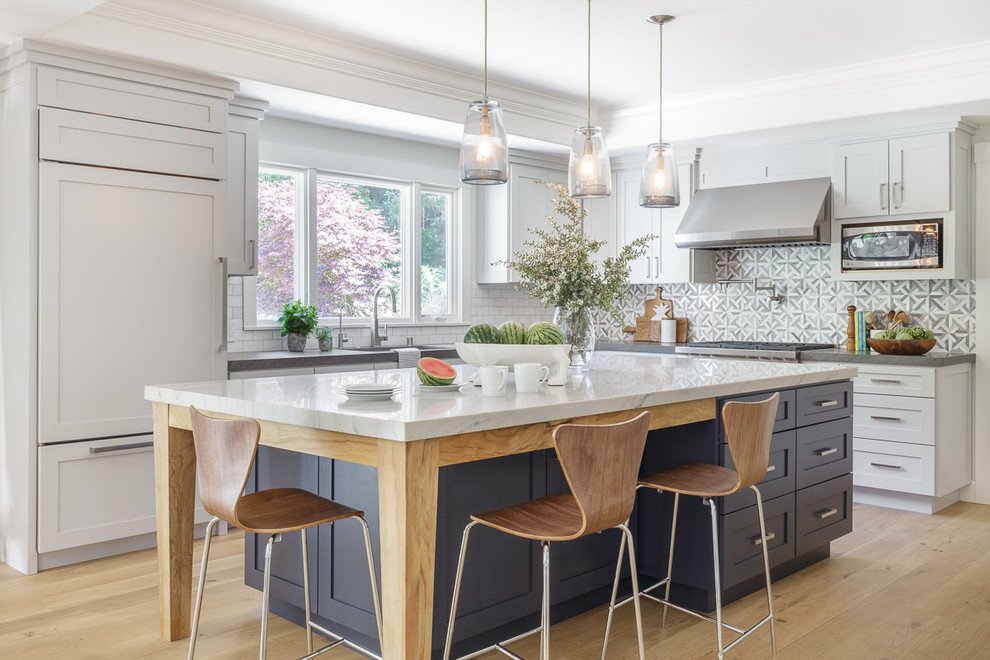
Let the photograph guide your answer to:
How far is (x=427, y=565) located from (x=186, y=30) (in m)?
3.10

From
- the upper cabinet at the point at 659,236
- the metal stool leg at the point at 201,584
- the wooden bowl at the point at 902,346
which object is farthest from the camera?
the upper cabinet at the point at 659,236

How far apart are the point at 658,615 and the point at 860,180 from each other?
136 inches

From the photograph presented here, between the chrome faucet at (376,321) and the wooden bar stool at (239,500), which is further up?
the chrome faucet at (376,321)

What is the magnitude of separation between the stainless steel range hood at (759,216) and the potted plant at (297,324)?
2709 mm

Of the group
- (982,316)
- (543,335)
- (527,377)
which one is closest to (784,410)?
(543,335)

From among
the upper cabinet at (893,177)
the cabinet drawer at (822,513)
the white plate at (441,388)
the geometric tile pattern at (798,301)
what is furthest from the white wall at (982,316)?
the white plate at (441,388)

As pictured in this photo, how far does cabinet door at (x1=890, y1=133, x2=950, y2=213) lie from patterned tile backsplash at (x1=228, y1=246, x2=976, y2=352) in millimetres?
574

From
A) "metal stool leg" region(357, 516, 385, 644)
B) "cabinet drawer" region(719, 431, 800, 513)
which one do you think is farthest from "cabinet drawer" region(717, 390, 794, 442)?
"metal stool leg" region(357, 516, 385, 644)

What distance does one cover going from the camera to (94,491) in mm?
Answer: 3807

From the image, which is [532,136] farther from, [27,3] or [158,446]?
[158,446]

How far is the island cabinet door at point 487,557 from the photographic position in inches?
101

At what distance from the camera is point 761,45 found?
183 inches

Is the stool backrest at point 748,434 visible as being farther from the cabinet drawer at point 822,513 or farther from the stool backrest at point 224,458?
the stool backrest at point 224,458

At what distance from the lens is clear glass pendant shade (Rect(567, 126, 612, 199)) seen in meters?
3.46
